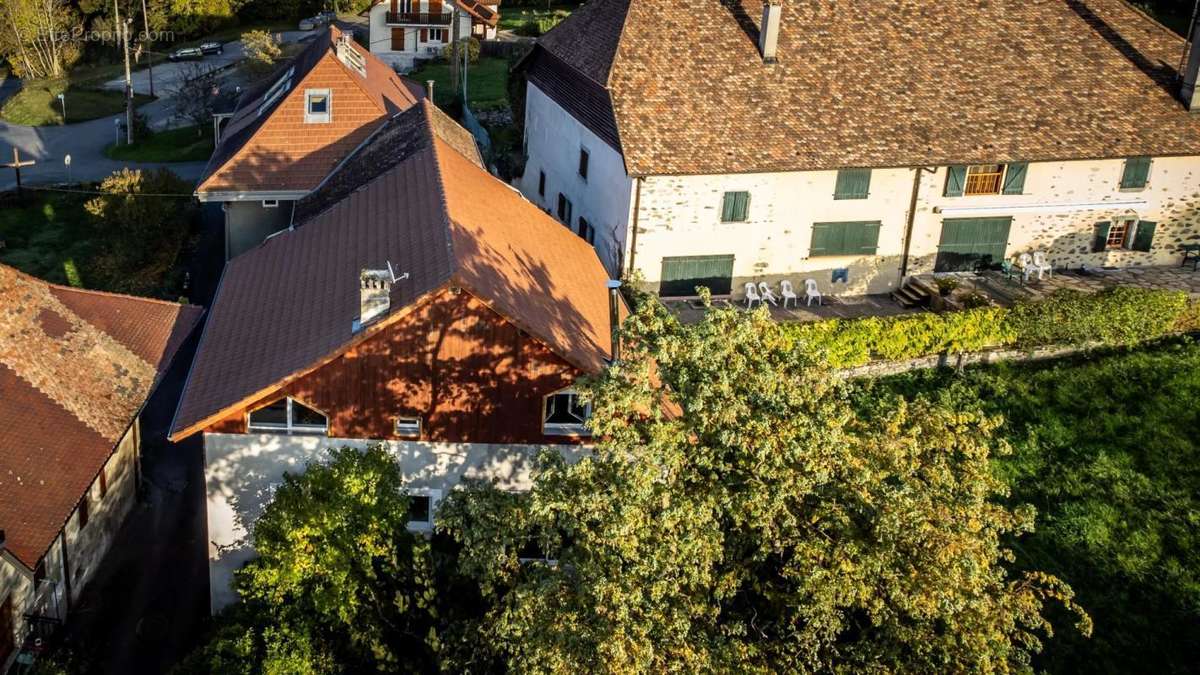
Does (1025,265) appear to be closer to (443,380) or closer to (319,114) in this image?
(443,380)

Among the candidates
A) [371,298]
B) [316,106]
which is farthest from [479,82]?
[371,298]

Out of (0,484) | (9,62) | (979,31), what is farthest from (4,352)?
(9,62)

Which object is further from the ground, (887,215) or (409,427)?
(887,215)

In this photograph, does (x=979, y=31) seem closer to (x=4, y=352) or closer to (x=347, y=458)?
(x=347, y=458)

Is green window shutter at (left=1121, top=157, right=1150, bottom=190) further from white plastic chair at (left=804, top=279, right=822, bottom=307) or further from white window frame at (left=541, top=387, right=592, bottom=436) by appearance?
white window frame at (left=541, top=387, right=592, bottom=436)

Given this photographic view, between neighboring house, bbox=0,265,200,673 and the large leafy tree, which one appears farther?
neighboring house, bbox=0,265,200,673

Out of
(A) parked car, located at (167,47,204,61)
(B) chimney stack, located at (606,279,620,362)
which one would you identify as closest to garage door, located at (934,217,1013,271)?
(B) chimney stack, located at (606,279,620,362)
